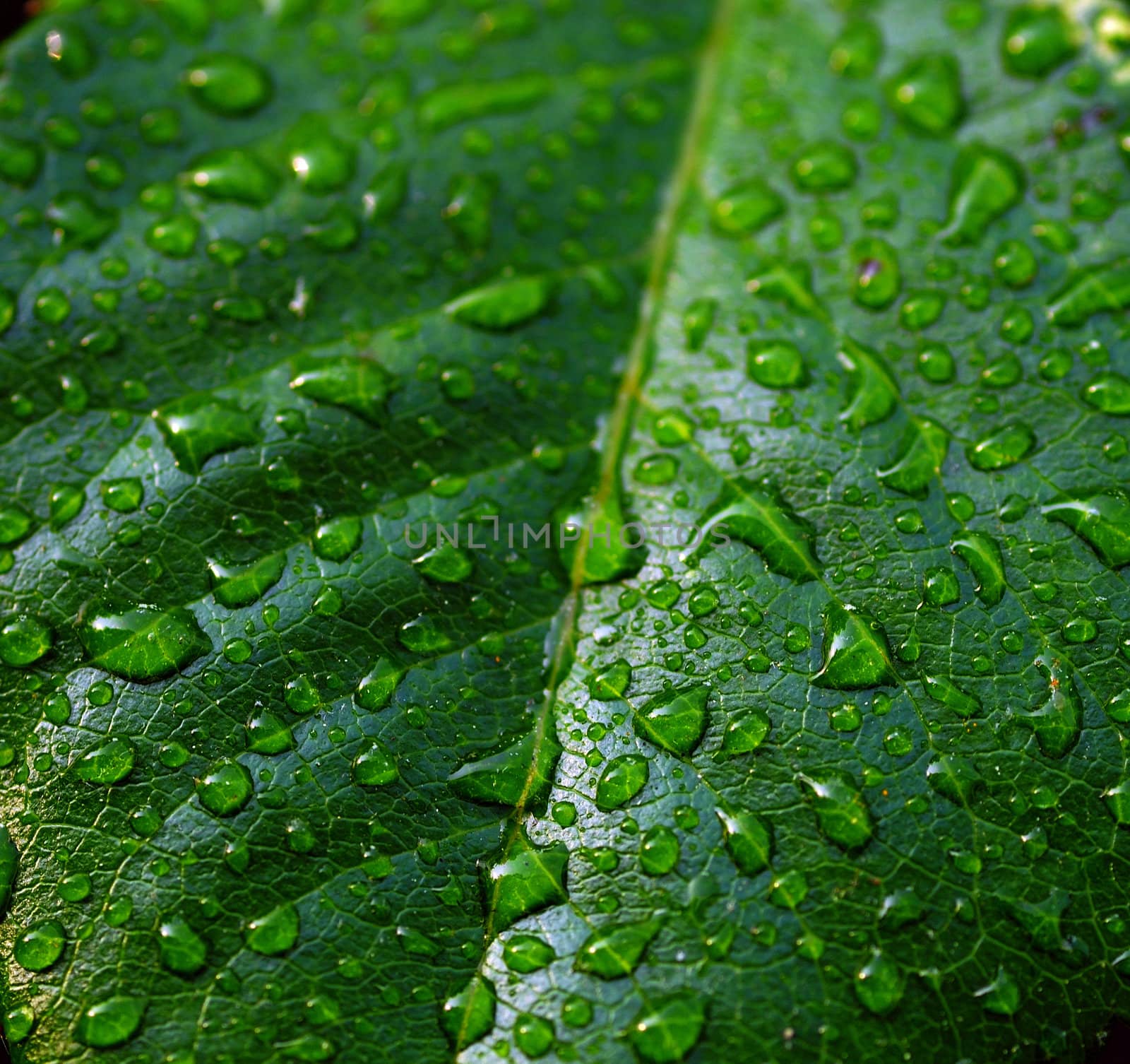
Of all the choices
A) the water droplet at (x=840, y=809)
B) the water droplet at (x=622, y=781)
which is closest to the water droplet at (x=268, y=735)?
the water droplet at (x=622, y=781)

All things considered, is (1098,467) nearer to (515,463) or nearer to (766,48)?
(515,463)

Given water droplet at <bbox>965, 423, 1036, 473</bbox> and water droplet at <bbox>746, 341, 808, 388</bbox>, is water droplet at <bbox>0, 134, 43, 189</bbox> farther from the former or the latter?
water droplet at <bbox>965, 423, 1036, 473</bbox>

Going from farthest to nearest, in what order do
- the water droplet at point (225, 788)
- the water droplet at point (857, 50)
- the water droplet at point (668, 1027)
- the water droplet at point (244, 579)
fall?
1. the water droplet at point (857, 50)
2. the water droplet at point (244, 579)
3. the water droplet at point (225, 788)
4. the water droplet at point (668, 1027)

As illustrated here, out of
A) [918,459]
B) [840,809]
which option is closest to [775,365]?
[918,459]

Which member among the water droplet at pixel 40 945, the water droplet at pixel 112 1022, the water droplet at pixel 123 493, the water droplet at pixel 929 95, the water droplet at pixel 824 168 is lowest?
the water droplet at pixel 112 1022

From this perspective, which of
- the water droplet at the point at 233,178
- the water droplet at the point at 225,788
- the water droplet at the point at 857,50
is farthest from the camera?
the water droplet at the point at 857,50

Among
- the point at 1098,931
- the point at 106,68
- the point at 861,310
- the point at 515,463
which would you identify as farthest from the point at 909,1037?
the point at 106,68

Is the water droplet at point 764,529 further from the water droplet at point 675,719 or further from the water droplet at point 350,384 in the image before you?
the water droplet at point 350,384

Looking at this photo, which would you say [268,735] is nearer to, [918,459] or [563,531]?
[563,531]

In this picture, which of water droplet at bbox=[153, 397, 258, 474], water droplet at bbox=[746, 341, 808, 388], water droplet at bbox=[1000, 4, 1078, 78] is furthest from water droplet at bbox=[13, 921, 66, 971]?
water droplet at bbox=[1000, 4, 1078, 78]
